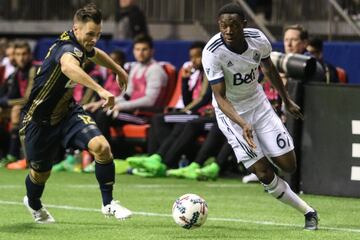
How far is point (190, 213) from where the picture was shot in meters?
9.79

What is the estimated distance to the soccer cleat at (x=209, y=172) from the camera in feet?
51.2

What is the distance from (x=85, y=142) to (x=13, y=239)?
1219mm

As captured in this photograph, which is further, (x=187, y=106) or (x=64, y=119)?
(x=187, y=106)

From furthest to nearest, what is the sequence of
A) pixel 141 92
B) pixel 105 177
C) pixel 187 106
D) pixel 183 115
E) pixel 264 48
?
pixel 141 92 < pixel 187 106 < pixel 183 115 < pixel 264 48 < pixel 105 177

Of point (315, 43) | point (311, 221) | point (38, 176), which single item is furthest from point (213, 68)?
point (315, 43)

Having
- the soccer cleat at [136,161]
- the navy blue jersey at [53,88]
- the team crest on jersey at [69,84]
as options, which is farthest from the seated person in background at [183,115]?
the team crest on jersey at [69,84]

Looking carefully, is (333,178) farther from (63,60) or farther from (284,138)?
(63,60)

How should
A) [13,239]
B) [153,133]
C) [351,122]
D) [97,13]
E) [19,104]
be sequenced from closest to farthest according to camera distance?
[13,239] → [97,13] → [351,122] → [153,133] → [19,104]

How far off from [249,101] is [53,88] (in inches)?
70.3

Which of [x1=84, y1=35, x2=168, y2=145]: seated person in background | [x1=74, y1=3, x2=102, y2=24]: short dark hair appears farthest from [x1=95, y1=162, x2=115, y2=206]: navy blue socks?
[x1=84, y1=35, x2=168, y2=145]: seated person in background

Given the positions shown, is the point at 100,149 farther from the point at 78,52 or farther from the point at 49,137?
the point at 78,52

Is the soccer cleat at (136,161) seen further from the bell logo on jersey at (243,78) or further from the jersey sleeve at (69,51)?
the jersey sleeve at (69,51)

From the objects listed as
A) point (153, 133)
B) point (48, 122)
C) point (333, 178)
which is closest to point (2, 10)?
point (153, 133)

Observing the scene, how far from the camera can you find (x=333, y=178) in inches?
523
